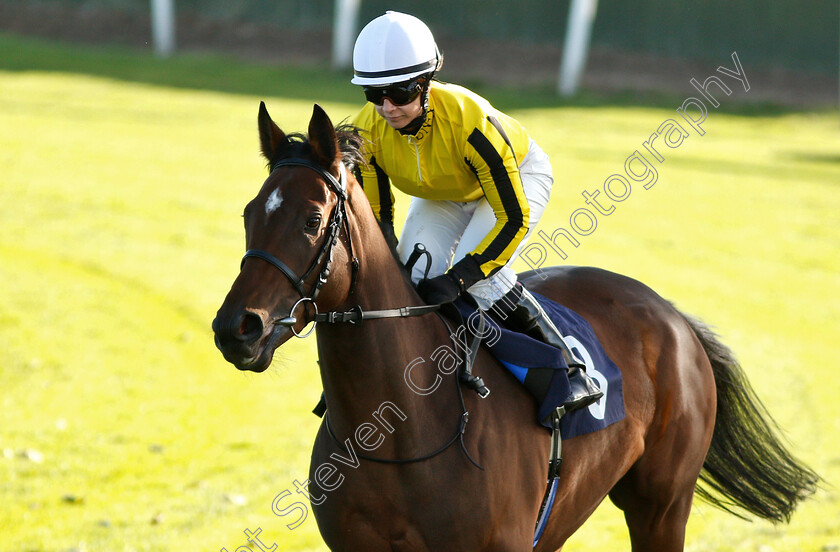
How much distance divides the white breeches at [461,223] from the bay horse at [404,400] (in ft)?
1.54

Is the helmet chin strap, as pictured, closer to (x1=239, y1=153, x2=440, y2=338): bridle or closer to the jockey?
the jockey

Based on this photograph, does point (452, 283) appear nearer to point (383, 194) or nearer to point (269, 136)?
point (383, 194)

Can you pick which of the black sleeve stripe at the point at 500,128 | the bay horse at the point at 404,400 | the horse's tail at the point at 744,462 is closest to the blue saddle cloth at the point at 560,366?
the bay horse at the point at 404,400

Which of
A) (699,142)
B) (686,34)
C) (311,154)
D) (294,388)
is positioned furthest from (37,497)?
(686,34)

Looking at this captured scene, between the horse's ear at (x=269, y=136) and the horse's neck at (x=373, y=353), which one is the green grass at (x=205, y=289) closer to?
the horse's neck at (x=373, y=353)

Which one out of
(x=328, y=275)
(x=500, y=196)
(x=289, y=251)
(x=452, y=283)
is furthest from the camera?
(x=500, y=196)

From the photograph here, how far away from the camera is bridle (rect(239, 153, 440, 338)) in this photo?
253 cm

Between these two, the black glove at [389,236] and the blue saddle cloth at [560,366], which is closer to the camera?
the black glove at [389,236]

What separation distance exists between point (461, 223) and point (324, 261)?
→ 49.6 inches

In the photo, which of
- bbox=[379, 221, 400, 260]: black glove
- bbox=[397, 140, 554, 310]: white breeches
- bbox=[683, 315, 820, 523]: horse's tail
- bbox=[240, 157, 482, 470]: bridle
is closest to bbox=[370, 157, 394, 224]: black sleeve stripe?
bbox=[397, 140, 554, 310]: white breeches

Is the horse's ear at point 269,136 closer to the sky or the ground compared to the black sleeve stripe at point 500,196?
closer to the sky

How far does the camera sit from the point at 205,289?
35.6ft

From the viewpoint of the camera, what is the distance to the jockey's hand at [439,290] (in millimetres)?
3193

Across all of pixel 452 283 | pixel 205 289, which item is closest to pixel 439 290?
pixel 452 283
